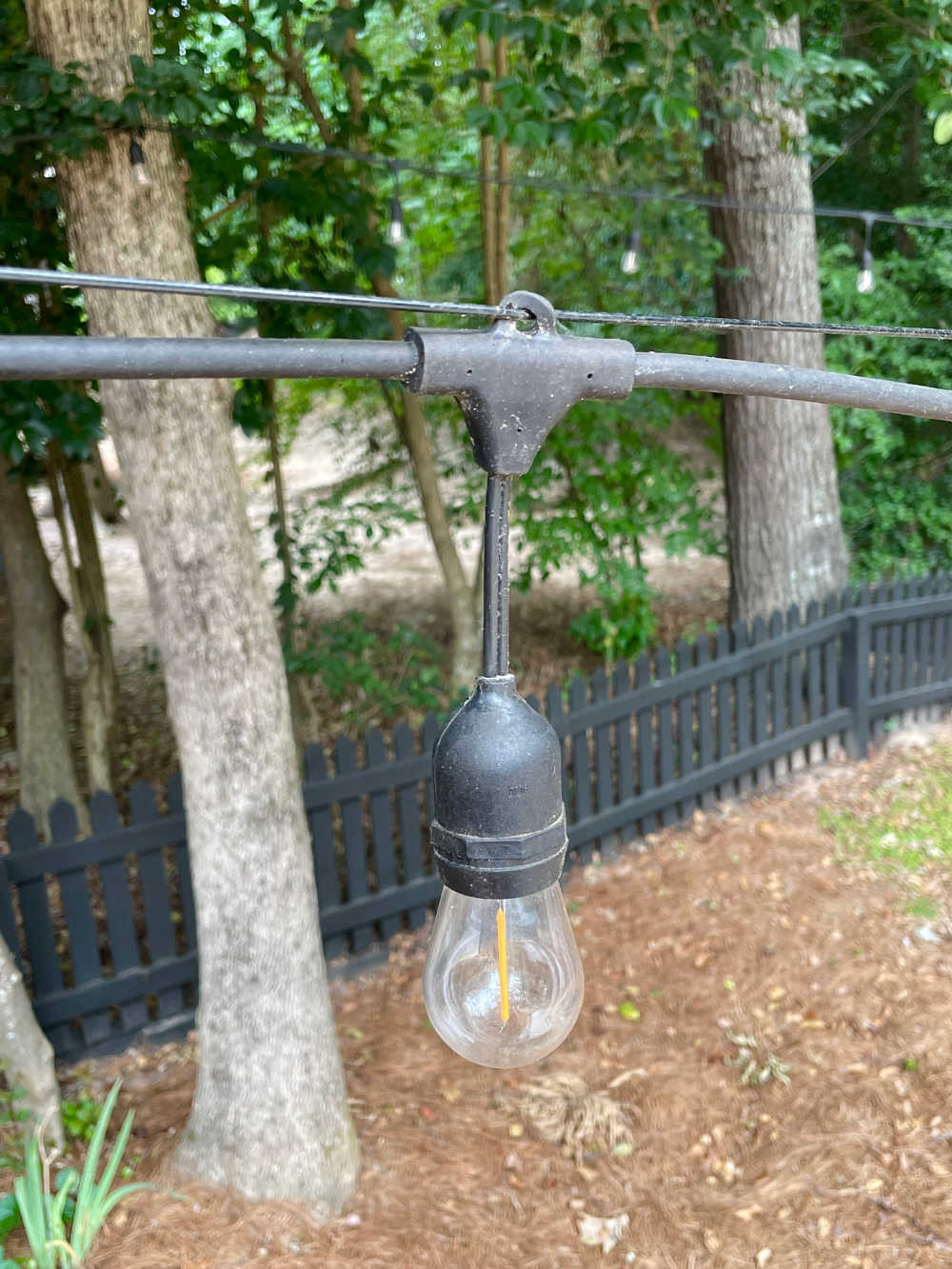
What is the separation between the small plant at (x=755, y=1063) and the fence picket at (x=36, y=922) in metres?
2.70

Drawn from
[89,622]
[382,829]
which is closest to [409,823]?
[382,829]

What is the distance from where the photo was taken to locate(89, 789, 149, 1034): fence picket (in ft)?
13.7

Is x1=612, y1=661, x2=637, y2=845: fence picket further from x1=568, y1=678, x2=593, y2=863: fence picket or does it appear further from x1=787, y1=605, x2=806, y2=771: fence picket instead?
x1=787, y1=605, x2=806, y2=771: fence picket

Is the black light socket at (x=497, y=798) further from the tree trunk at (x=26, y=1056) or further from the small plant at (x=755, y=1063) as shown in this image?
the small plant at (x=755, y=1063)

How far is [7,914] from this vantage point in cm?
400

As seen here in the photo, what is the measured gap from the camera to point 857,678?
22.3ft

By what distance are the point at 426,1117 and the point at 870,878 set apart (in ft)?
8.87

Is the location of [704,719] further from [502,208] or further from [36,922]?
[36,922]

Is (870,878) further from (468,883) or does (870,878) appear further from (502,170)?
(468,883)

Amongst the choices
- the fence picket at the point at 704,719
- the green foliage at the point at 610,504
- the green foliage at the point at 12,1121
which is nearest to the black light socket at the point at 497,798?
the green foliage at the point at 12,1121

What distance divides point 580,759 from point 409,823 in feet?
3.57

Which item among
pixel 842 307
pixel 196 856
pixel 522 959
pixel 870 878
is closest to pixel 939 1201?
pixel 870 878

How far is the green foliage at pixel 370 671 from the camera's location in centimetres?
657

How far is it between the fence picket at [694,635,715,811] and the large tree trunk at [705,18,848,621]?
124 cm
